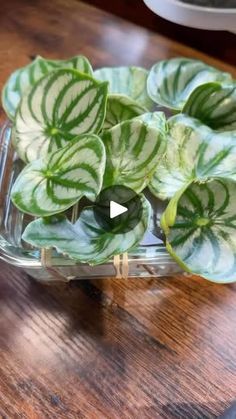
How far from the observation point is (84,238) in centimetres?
48

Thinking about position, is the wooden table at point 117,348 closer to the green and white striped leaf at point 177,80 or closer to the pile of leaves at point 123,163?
the pile of leaves at point 123,163

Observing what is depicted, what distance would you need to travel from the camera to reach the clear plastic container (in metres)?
0.51

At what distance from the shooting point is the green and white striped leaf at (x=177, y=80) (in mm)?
582

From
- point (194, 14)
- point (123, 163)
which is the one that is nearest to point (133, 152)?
point (123, 163)

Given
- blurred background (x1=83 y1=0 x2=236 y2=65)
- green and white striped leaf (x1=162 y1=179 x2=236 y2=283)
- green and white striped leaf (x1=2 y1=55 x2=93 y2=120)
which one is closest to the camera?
green and white striped leaf (x1=162 y1=179 x2=236 y2=283)

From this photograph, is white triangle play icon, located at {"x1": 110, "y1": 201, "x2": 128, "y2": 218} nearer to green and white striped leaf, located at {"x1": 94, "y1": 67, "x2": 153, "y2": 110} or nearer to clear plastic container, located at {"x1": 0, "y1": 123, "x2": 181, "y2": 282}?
clear plastic container, located at {"x1": 0, "y1": 123, "x2": 181, "y2": 282}

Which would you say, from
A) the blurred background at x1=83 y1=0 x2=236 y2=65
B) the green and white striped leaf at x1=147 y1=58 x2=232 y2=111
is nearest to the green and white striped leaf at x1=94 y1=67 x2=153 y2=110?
the green and white striped leaf at x1=147 y1=58 x2=232 y2=111

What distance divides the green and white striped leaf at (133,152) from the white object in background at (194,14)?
0.34 feet

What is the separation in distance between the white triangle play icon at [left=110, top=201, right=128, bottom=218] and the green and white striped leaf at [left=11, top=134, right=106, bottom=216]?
22 millimetres

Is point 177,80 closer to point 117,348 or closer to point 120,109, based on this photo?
point 120,109

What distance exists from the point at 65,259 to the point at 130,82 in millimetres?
210

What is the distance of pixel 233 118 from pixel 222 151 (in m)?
0.06

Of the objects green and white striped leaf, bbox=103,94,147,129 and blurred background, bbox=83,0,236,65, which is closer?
green and white striped leaf, bbox=103,94,147,129

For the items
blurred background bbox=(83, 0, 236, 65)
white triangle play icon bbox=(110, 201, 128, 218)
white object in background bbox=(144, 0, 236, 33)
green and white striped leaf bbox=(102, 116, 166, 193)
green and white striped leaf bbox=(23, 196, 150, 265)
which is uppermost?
white object in background bbox=(144, 0, 236, 33)
